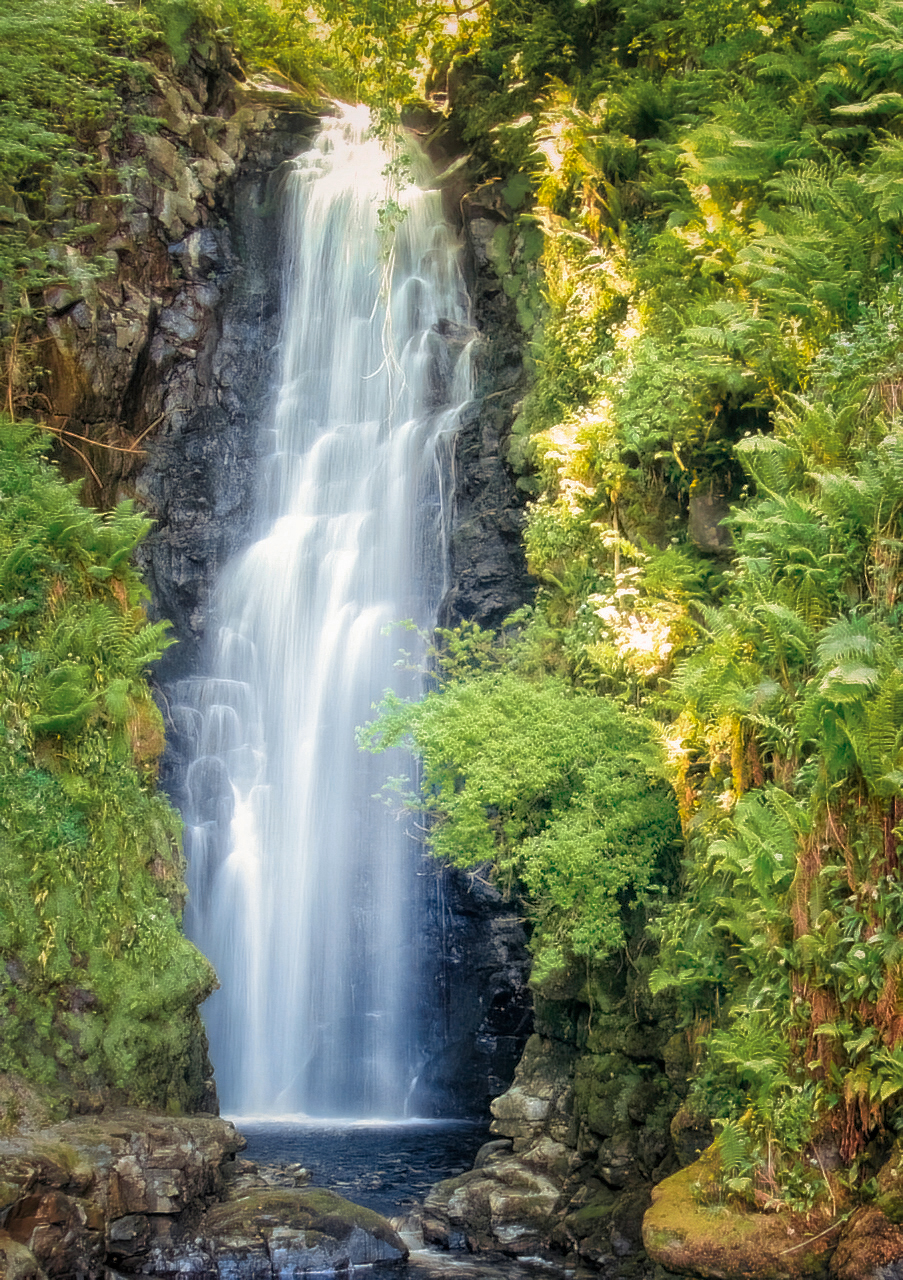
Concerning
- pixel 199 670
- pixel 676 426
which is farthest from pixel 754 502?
pixel 199 670

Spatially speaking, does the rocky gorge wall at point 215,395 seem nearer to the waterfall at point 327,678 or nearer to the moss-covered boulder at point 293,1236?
the waterfall at point 327,678

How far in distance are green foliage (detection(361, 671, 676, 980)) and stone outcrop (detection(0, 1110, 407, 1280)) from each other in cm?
325

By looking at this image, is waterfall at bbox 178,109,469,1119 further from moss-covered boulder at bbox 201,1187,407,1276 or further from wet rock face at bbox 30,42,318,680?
moss-covered boulder at bbox 201,1187,407,1276

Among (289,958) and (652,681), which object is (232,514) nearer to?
(289,958)

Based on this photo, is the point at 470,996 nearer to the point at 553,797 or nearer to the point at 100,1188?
the point at 553,797

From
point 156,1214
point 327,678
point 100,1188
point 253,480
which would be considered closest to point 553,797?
point 156,1214

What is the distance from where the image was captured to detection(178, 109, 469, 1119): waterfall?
17.0m

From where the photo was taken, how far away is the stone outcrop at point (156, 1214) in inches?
363

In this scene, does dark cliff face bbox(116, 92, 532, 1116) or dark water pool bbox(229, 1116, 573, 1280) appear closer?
dark water pool bbox(229, 1116, 573, 1280)

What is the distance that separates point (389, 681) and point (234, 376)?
7.73 m

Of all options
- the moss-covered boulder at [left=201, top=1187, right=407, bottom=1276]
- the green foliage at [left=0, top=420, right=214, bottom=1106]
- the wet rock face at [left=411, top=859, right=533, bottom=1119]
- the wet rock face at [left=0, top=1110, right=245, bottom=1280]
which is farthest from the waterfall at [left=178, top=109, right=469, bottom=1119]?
the moss-covered boulder at [left=201, top=1187, right=407, bottom=1276]

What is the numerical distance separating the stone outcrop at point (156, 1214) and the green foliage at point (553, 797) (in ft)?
10.7

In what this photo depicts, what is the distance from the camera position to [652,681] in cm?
1227

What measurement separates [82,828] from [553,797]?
17.2 feet
